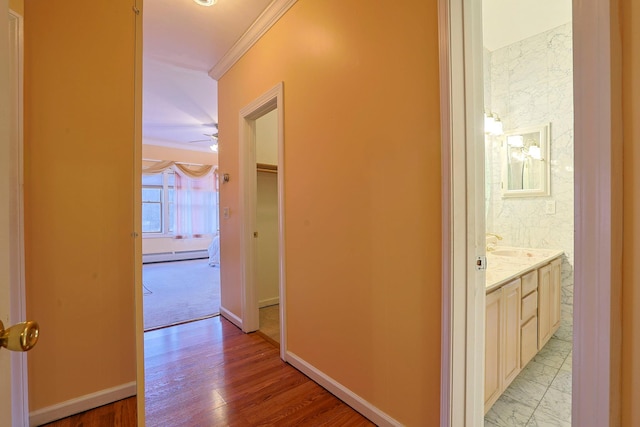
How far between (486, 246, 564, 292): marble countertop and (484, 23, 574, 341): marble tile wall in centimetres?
20

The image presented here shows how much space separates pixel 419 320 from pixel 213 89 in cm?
385

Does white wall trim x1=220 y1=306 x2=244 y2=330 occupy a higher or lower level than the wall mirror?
lower

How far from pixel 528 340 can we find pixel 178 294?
4.16 metres

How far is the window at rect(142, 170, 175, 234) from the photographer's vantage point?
616cm

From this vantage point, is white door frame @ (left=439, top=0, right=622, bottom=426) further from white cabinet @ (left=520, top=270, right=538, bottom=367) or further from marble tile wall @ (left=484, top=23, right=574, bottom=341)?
marble tile wall @ (left=484, top=23, right=574, bottom=341)

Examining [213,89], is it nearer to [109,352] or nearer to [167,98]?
[167,98]

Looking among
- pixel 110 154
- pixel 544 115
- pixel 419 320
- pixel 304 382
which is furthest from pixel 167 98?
pixel 544 115

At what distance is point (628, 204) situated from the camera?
70 cm

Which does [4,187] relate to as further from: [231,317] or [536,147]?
[536,147]

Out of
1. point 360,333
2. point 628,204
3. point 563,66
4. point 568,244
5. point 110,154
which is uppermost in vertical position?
point 563,66

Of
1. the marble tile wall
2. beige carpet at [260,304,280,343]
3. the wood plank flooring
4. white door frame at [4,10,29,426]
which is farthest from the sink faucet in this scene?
white door frame at [4,10,29,426]

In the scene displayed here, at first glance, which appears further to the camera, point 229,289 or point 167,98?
point 167,98

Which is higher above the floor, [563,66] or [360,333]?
[563,66]

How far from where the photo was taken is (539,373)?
200 cm
